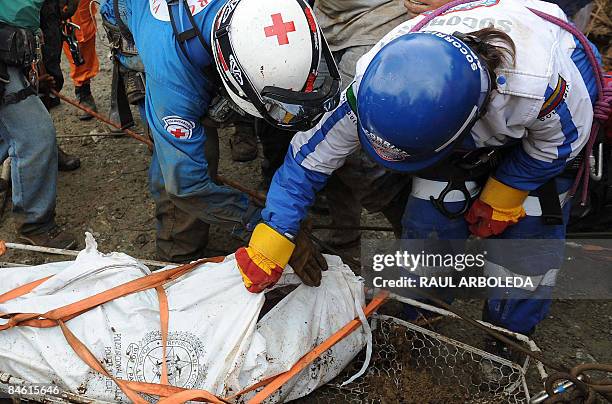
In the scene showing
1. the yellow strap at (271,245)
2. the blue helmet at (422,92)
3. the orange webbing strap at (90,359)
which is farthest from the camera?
the yellow strap at (271,245)

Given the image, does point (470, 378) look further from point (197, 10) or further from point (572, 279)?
point (197, 10)

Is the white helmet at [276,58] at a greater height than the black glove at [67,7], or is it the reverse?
the white helmet at [276,58]

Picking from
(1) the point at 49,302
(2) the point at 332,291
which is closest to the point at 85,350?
(1) the point at 49,302

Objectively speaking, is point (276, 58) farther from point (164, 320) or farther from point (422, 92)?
point (164, 320)

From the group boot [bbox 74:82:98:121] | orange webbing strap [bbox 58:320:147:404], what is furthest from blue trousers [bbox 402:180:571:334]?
boot [bbox 74:82:98:121]

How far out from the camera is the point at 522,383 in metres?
2.56

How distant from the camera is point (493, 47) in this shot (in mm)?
2150

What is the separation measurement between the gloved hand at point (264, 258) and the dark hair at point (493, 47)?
1053 millimetres

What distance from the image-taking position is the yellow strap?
100.0 inches

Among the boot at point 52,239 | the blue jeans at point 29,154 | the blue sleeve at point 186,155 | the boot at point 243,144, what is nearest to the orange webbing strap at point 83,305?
the blue sleeve at point 186,155

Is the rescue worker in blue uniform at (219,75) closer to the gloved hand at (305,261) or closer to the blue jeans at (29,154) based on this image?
the gloved hand at (305,261)

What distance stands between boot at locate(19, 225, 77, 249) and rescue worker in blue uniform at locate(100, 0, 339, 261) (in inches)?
53.4

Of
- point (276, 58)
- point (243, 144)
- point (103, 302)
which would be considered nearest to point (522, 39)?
point (276, 58)

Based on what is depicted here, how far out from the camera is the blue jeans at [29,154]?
11.8ft
